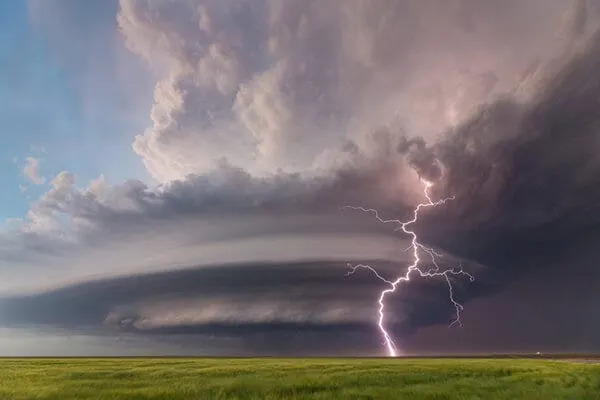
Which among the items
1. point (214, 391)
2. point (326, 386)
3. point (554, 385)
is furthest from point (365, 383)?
point (554, 385)

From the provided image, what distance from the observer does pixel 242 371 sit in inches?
1212

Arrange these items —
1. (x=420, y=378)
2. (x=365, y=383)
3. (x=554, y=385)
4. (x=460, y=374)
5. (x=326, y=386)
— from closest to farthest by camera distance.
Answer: (x=326, y=386) < (x=365, y=383) < (x=554, y=385) < (x=420, y=378) < (x=460, y=374)

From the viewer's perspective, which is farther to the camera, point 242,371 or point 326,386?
point 242,371

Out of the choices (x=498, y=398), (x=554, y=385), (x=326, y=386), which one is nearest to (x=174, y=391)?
(x=326, y=386)

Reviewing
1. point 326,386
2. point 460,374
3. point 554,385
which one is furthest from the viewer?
point 460,374

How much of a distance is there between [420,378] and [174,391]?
14.2 meters

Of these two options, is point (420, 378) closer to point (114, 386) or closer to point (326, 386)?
point (326, 386)

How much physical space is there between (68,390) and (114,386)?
2.46m

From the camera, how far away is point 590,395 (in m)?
19.6

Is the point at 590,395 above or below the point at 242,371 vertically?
below

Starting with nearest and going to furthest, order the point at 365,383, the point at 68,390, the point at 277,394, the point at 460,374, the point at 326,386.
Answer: the point at 277,394, the point at 68,390, the point at 326,386, the point at 365,383, the point at 460,374

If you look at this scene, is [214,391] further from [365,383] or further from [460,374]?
[460,374]

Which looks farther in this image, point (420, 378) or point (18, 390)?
point (420, 378)

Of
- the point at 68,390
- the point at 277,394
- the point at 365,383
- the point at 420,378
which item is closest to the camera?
the point at 277,394
